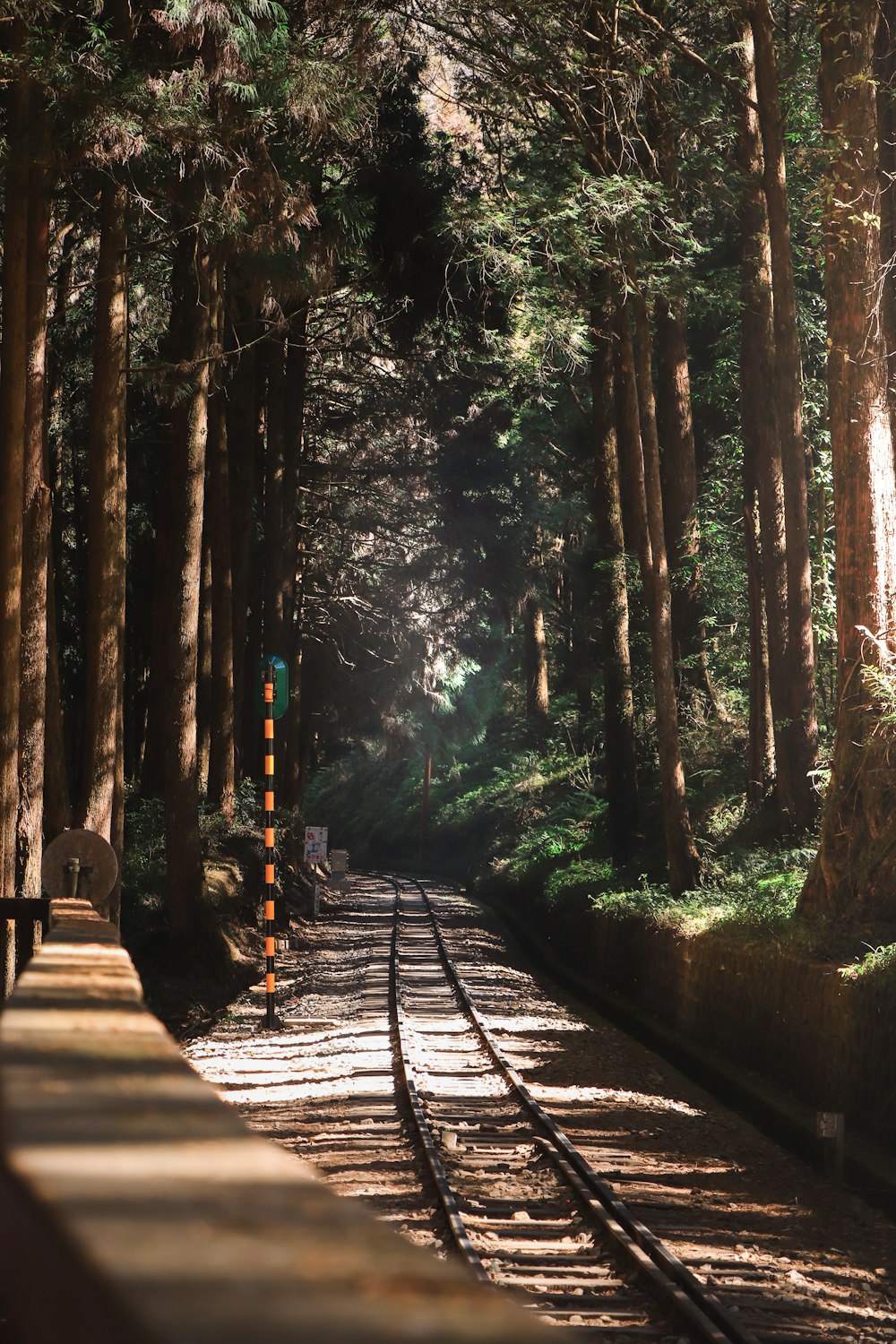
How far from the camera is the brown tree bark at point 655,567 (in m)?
18.9

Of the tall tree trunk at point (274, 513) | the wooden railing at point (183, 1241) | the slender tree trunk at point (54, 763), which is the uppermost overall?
the tall tree trunk at point (274, 513)

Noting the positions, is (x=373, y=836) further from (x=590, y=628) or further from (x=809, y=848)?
(x=809, y=848)

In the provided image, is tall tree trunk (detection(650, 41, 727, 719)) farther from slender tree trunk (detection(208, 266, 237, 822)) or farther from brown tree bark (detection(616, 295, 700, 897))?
slender tree trunk (detection(208, 266, 237, 822))

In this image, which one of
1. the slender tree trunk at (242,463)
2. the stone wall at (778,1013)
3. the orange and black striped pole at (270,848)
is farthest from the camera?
the slender tree trunk at (242,463)

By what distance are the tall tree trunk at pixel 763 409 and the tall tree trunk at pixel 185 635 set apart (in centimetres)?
716

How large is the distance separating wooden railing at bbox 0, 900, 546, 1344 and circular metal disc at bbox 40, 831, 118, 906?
6.41 meters

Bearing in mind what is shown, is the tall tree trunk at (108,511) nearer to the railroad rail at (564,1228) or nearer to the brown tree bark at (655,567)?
the railroad rail at (564,1228)

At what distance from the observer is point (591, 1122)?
36.7ft

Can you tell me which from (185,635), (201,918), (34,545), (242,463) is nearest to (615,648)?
(242,463)

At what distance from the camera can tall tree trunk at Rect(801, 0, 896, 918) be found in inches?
468

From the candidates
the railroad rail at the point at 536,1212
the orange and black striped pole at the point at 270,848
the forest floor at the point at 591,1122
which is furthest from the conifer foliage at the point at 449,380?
the railroad rail at the point at 536,1212

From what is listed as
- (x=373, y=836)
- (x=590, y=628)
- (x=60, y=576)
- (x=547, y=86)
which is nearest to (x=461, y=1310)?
(x=547, y=86)

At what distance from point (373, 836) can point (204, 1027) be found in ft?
144

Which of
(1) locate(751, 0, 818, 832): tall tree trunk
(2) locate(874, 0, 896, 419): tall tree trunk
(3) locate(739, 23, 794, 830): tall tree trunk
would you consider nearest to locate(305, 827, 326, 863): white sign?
(3) locate(739, 23, 794, 830): tall tree trunk
